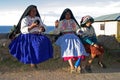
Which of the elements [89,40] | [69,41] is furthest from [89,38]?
[69,41]

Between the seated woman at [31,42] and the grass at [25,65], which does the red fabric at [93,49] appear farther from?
the seated woman at [31,42]

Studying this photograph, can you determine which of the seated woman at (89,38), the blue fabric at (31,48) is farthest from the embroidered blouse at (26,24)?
the seated woman at (89,38)

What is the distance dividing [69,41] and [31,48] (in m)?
1.03

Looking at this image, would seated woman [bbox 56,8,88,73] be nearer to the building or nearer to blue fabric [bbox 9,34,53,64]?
blue fabric [bbox 9,34,53,64]

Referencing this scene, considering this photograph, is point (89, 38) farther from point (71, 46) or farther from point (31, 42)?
point (31, 42)

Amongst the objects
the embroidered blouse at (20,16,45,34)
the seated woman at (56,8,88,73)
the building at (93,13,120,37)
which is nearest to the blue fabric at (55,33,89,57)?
the seated woman at (56,8,88,73)

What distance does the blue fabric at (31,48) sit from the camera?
8.53m

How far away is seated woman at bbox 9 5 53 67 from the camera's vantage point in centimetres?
855

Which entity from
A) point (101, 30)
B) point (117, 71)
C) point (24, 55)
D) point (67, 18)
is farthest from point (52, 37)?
point (101, 30)

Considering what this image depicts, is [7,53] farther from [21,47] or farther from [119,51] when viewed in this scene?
[119,51]

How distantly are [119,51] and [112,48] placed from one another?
0.88 feet

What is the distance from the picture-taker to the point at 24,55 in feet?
28.4

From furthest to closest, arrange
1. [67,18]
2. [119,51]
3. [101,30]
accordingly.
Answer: [101,30] < [119,51] < [67,18]

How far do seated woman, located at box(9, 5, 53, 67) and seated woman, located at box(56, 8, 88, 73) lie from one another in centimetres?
44
